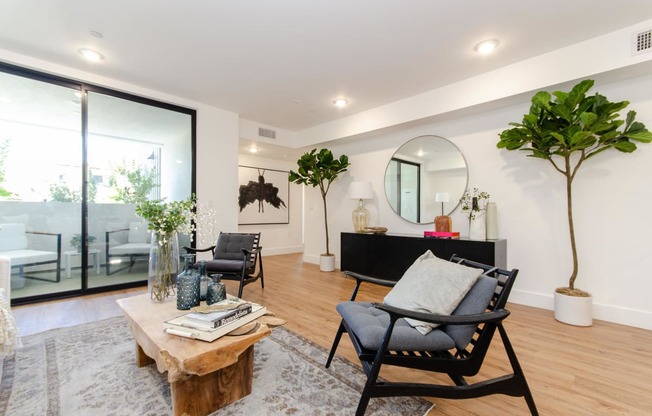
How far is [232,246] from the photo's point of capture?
12.9 ft

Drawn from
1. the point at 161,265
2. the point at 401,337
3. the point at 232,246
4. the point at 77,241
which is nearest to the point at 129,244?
the point at 77,241

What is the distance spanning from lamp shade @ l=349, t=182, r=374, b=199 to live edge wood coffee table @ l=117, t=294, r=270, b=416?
3.40 meters

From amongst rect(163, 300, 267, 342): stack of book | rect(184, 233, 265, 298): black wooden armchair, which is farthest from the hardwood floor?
rect(163, 300, 267, 342): stack of book

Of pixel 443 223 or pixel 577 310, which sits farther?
pixel 443 223

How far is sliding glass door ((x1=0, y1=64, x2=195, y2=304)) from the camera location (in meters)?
3.20

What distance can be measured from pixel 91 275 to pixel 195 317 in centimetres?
313

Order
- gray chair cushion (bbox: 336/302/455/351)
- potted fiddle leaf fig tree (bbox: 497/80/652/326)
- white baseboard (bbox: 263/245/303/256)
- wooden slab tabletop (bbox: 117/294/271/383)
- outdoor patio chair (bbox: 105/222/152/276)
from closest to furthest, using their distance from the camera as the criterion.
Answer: wooden slab tabletop (bbox: 117/294/271/383), gray chair cushion (bbox: 336/302/455/351), potted fiddle leaf fig tree (bbox: 497/80/652/326), outdoor patio chair (bbox: 105/222/152/276), white baseboard (bbox: 263/245/303/256)

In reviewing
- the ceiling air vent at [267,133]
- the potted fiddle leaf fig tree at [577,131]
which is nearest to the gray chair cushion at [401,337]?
the potted fiddle leaf fig tree at [577,131]

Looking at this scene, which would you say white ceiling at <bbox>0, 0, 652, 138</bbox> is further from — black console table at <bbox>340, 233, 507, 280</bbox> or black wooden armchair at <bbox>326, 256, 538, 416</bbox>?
black wooden armchair at <bbox>326, 256, 538, 416</bbox>

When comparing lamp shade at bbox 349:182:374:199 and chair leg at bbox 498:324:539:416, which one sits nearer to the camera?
chair leg at bbox 498:324:539:416

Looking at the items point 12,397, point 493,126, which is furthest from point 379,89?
point 12,397

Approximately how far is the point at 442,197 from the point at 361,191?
1.27m

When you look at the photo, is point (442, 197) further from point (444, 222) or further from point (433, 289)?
point (433, 289)

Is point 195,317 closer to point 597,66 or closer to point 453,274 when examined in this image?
point 453,274
